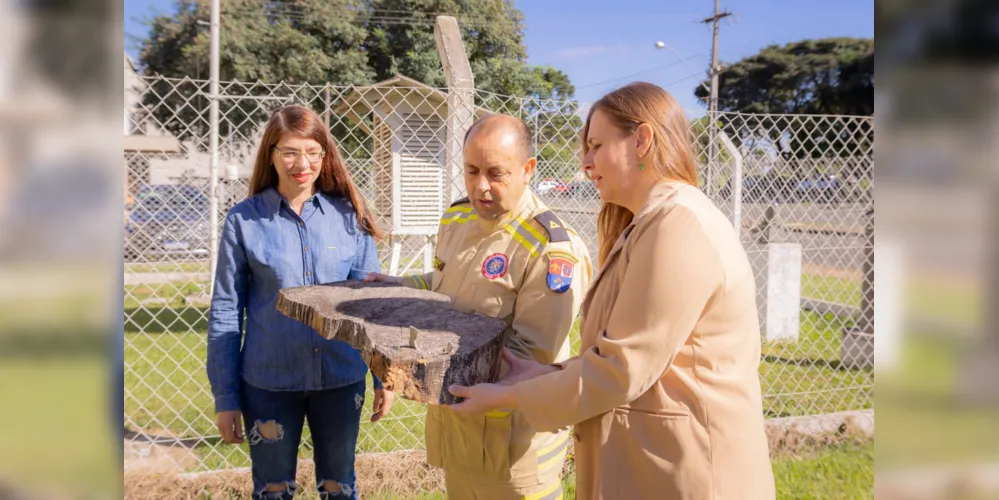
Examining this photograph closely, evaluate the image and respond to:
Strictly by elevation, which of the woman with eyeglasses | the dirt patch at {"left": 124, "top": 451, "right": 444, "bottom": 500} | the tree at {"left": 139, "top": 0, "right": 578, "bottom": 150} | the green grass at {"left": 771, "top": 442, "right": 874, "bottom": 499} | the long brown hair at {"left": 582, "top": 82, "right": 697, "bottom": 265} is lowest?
the green grass at {"left": 771, "top": 442, "right": 874, "bottom": 499}

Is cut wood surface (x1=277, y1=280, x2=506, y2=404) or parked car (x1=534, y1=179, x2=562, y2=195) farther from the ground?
parked car (x1=534, y1=179, x2=562, y2=195)

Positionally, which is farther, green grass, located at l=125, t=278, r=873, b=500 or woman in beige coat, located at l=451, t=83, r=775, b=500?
green grass, located at l=125, t=278, r=873, b=500

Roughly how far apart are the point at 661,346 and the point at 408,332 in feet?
2.25

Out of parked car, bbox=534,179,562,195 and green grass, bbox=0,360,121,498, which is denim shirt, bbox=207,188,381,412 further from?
parked car, bbox=534,179,562,195

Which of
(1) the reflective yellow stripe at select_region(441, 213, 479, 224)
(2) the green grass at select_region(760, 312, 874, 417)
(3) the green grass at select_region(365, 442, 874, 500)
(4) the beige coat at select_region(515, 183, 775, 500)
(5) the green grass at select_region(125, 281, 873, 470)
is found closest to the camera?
(4) the beige coat at select_region(515, 183, 775, 500)

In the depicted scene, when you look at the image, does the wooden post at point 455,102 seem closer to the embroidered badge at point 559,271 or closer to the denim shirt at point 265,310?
the denim shirt at point 265,310

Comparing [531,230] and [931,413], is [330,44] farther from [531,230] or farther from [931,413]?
[931,413]

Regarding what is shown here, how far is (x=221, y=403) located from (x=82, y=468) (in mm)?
1590

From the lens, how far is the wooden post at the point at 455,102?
3.51 metres

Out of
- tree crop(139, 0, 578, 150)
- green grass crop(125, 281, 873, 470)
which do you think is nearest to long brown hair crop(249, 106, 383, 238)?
green grass crop(125, 281, 873, 470)

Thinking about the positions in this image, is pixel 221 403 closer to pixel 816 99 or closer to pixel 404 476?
pixel 404 476

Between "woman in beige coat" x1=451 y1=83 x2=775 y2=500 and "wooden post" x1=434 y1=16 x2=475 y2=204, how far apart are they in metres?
2.04

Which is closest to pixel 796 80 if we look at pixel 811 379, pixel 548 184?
pixel 548 184

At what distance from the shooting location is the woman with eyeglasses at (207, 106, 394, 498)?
2.29 meters
